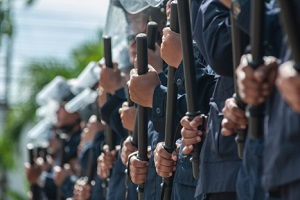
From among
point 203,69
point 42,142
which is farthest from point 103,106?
point 42,142

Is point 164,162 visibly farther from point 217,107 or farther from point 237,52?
point 237,52

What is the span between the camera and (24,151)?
24.1 meters

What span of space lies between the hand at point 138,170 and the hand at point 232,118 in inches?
71.3

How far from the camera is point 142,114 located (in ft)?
20.5

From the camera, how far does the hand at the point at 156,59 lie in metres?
6.61

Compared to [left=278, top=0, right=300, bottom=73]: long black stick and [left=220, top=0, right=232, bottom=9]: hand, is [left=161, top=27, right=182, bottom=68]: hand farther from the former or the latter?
[left=278, top=0, right=300, bottom=73]: long black stick

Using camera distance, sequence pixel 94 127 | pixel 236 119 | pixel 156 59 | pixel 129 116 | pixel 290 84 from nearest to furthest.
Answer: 1. pixel 290 84
2. pixel 236 119
3. pixel 156 59
4. pixel 129 116
5. pixel 94 127

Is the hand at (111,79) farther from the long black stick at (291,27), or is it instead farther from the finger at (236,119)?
the long black stick at (291,27)

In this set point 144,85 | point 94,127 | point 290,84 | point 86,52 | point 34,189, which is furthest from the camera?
point 86,52

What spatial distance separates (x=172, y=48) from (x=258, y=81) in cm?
153

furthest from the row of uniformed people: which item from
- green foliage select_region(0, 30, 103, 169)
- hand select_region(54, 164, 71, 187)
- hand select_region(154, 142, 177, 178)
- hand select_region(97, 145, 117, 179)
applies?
green foliage select_region(0, 30, 103, 169)

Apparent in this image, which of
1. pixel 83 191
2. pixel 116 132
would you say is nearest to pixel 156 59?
pixel 116 132

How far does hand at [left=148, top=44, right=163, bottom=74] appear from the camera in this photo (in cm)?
661

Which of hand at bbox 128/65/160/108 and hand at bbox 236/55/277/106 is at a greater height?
hand at bbox 236/55/277/106
